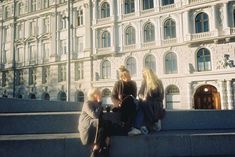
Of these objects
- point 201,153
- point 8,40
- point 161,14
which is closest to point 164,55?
point 161,14

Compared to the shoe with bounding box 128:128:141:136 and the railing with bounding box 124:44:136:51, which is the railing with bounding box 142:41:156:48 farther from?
the shoe with bounding box 128:128:141:136

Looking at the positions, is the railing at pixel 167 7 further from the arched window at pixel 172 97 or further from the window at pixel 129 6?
the arched window at pixel 172 97

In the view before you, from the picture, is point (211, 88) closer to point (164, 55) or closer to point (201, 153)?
point (164, 55)

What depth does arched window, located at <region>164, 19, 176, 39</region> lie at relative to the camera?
24500 mm

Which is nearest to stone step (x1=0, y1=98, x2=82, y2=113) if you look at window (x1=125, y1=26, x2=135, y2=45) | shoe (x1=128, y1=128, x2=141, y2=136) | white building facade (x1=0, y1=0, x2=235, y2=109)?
shoe (x1=128, y1=128, x2=141, y2=136)

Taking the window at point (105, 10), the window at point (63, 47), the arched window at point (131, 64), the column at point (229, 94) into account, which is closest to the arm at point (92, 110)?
the column at point (229, 94)

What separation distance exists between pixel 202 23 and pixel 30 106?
18.1 m

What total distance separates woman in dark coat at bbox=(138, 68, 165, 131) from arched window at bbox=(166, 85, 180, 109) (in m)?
17.8

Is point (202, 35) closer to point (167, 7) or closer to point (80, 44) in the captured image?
point (167, 7)

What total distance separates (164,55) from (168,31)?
231cm

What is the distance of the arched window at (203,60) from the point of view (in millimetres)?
22656

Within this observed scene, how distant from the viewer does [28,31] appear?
34.1 metres

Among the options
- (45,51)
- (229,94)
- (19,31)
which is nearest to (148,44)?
(229,94)

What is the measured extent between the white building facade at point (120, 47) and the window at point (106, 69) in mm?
A: 104
